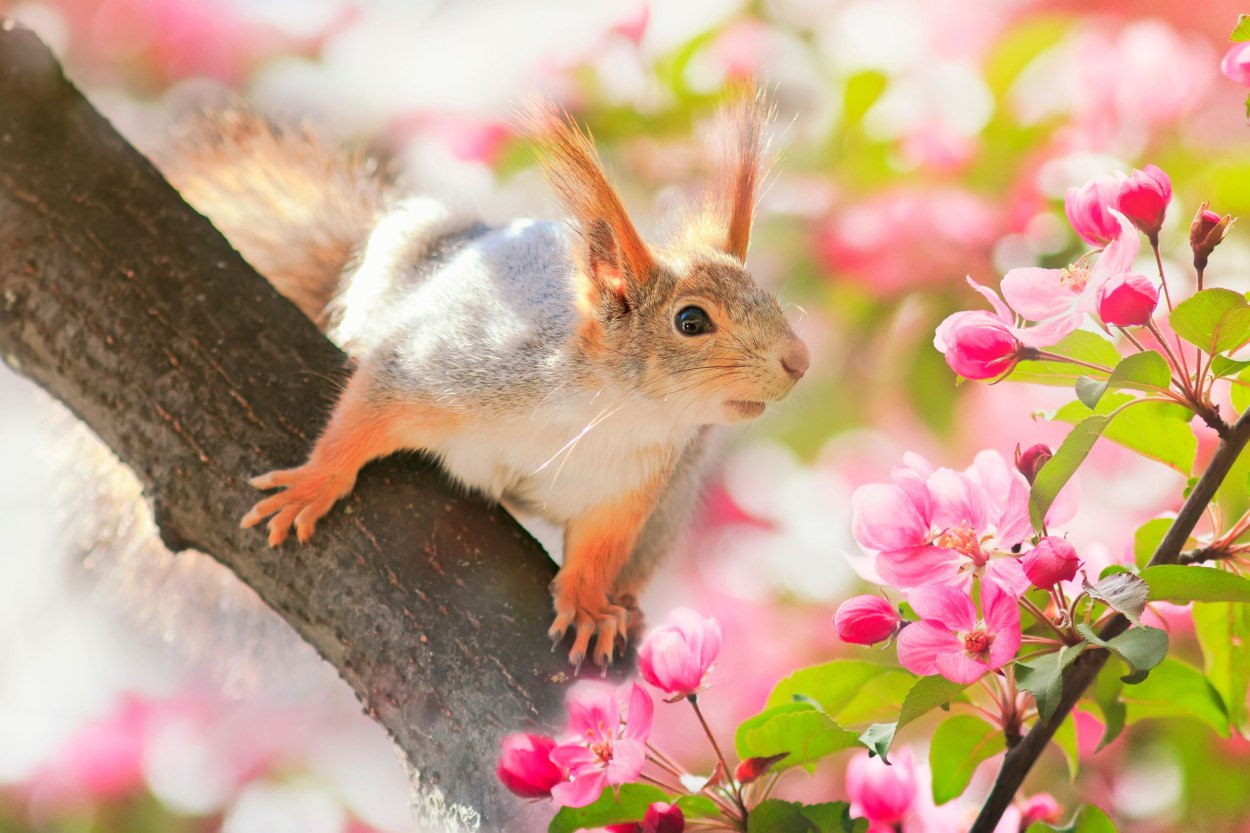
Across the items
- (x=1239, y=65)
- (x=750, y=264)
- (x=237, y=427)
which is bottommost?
(x=750, y=264)

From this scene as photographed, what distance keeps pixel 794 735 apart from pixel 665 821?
13 cm

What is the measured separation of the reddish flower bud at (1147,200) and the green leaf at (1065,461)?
19cm

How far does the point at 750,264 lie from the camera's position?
2.43 m

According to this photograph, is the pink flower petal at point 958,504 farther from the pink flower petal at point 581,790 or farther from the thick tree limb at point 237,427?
the thick tree limb at point 237,427

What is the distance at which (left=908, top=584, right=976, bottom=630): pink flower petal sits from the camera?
0.93m

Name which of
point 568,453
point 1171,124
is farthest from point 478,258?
point 1171,124

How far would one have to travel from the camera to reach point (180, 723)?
8.86 ft

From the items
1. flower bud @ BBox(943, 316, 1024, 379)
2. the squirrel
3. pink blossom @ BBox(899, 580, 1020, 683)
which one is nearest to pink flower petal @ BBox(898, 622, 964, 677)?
pink blossom @ BBox(899, 580, 1020, 683)

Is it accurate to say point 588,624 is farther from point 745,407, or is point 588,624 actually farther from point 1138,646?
point 1138,646

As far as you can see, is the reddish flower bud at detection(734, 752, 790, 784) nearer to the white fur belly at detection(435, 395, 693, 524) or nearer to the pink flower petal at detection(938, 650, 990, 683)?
the pink flower petal at detection(938, 650, 990, 683)

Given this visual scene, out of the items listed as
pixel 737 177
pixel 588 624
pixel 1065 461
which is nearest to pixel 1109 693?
pixel 1065 461

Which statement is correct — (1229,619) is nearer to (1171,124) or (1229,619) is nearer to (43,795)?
(1171,124)

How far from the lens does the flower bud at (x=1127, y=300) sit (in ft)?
2.98

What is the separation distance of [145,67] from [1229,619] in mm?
2776
